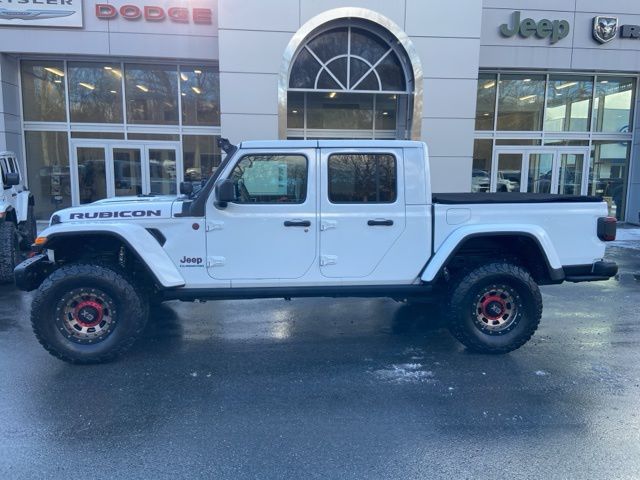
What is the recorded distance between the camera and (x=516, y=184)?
15.9 m

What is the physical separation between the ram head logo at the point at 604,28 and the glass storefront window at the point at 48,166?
50.7ft

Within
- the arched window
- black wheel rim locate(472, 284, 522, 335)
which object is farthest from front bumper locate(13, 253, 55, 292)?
the arched window

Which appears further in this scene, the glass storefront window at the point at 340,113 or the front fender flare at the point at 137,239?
the glass storefront window at the point at 340,113

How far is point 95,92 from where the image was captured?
46.2 ft

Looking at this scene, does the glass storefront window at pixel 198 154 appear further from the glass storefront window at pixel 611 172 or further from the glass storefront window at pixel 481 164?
the glass storefront window at pixel 611 172

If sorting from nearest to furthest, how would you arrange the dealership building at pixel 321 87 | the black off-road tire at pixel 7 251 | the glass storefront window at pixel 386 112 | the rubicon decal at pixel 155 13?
the black off-road tire at pixel 7 251 < the dealership building at pixel 321 87 < the rubicon decal at pixel 155 13 < the glass storefront window at pixel 386 112

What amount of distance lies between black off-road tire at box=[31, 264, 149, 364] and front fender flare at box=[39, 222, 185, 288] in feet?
0.99

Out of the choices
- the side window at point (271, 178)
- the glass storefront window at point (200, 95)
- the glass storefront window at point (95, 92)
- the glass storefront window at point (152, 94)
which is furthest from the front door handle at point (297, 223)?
the glass storefront window at point (95, 92)

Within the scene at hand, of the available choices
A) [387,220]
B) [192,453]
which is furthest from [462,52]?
[192,453]

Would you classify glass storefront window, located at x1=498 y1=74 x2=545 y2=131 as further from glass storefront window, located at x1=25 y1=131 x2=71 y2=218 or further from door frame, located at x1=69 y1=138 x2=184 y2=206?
glass storefront window, located at x1=25 y1=131 x2=71 y2=218

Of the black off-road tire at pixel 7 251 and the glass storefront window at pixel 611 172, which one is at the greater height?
the glass storefront window at pixel 611 172

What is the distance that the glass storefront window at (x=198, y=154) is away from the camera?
14.4m

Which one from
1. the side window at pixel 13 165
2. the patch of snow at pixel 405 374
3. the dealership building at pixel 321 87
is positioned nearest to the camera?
the patch of snow at pixel 405 374

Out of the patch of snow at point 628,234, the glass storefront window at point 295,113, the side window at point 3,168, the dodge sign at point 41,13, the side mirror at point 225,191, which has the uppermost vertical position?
the dodge sign at point 41,13
